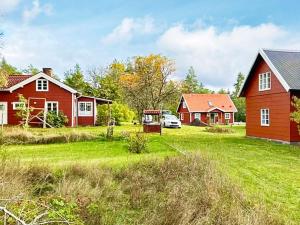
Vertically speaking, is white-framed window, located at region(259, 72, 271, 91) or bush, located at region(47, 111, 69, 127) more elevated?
white-framed window, located at region(259, 72, 271, 91)

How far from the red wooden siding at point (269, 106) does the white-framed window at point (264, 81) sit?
26 cm

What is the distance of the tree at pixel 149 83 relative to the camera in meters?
50.0

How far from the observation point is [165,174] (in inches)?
376

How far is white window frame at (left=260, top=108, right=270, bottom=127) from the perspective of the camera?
74.4 ft

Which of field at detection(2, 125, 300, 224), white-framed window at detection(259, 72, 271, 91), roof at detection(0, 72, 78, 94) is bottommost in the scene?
field at detection(2, 125, 300, 224)

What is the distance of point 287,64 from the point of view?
842 inches

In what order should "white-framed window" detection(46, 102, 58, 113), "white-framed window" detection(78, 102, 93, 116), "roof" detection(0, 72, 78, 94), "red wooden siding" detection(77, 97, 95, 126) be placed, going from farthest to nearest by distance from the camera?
"white-framed window" detection(78, 102, 93, 116) < "red wooden siding" detection(77, 97, 95, 126) < "white-framed window" detection(46, 102, 58, 113) < "roof" detection(0, 72, 78, 94)

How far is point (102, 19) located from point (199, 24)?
5.67m

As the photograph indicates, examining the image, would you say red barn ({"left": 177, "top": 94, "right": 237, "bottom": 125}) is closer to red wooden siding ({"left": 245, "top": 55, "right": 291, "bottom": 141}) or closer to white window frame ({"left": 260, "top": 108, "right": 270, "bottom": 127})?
red wooden siding ({"left": 245, "top": 55, "right": 291, "bottom": 141})

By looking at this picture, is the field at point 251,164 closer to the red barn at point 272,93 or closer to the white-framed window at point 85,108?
the red barn at point 272,93

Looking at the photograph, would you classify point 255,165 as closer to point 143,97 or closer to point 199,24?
point 199,24

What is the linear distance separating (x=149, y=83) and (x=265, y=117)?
92.5 feet

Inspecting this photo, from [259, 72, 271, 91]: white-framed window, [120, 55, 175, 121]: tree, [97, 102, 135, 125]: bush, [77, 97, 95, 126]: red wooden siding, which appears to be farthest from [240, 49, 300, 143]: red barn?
[120, 55, 175, 121]: tree

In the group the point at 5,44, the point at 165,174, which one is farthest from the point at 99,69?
the point at 165,174
